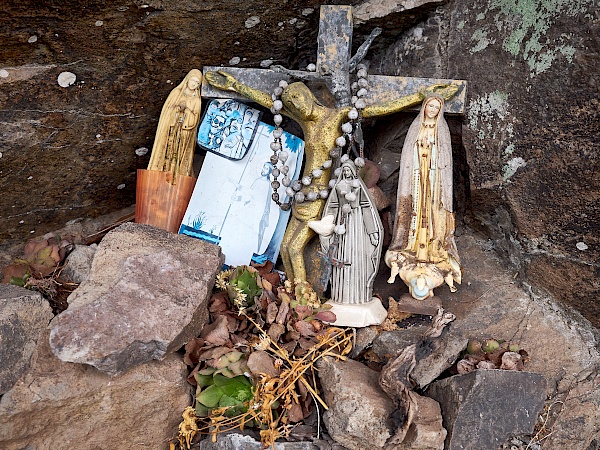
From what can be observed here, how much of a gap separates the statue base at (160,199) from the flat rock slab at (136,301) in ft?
0.85

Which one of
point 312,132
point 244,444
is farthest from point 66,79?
point 244,444

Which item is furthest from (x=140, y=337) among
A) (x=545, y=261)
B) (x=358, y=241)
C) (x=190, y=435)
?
(x=545, y=261)

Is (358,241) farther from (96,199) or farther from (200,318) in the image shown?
(96,199)

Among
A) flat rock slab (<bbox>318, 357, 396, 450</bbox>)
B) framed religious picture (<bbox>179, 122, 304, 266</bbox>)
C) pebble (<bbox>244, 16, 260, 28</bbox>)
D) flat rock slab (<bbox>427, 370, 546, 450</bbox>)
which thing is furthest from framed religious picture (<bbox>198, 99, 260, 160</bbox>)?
flat rock slab (<bbox>427, 370, 546, 450</bbox>)

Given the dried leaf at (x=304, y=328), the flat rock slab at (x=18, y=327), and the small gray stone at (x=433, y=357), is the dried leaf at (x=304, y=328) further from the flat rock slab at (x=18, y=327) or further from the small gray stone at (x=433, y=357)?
the flat rock slab at (x=18, y=327)

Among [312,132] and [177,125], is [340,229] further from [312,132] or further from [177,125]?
[177,125]

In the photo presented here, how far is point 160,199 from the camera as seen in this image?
2.84 metres

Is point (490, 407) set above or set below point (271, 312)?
below

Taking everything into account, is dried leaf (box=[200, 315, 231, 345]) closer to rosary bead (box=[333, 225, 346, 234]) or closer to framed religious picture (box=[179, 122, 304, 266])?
framed religious picture (box=[179, 122, 304, 266])

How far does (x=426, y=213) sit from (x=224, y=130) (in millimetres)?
928

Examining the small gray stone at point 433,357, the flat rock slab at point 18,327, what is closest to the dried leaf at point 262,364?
the small gray stone at point 433,357

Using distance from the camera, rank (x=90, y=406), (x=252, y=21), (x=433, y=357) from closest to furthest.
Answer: (x=90, y=406) → (x=433, y=357) → (x=252, y=21)

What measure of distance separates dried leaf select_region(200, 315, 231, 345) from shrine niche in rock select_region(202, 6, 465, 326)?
36cm

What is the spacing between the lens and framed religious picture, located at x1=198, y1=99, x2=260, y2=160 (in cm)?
287
